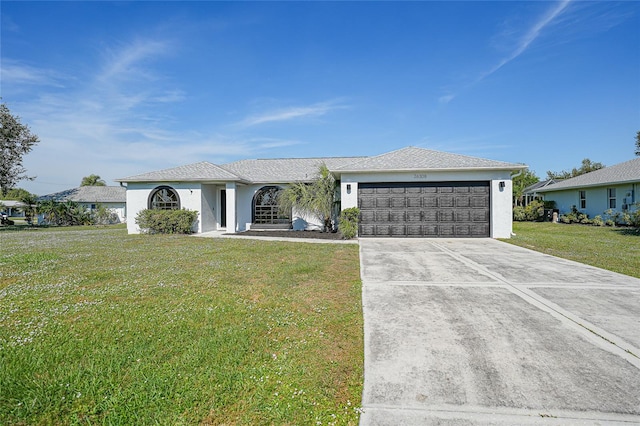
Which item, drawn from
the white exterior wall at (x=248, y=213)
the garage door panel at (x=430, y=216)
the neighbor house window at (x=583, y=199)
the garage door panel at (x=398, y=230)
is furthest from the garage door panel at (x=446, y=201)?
the neighbor house window at (x=583, y=199)

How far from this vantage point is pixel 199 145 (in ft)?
71.2

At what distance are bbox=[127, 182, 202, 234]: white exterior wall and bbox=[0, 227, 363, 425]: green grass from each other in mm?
9335

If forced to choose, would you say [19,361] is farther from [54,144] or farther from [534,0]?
[54,144]

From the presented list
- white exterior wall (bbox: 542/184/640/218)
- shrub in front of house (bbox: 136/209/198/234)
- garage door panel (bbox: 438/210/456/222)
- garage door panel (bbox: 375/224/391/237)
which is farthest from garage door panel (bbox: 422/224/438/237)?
white exterior wall (bbox: 542/184/640/218)

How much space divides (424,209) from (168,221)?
12846 millimetres

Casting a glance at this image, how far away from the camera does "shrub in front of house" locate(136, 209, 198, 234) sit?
15.2 meters

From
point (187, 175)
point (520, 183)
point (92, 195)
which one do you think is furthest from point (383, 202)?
point (92, 195)

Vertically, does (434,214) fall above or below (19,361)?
above

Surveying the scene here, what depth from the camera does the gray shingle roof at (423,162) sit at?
12.9 m

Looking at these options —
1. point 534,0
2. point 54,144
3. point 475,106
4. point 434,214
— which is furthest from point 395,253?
point 54,144

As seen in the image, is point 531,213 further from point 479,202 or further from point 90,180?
point 90,180

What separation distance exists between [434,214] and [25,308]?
13231mm

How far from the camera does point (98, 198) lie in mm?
29609

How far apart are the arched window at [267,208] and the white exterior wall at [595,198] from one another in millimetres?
20662
